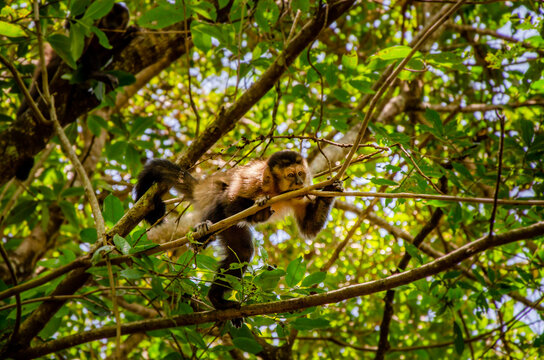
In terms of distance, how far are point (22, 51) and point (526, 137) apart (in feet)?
16.5

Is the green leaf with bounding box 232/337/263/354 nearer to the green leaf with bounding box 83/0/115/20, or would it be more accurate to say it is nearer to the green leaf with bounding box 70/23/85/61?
the green leaf with bounding box 70/23/85/61

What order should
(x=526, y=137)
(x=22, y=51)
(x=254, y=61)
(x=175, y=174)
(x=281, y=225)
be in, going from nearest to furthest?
(x=175, y=174) → (x=526, y=137) → (x=254, y=61) → (x=22, y=51) → (x=281, y=225)

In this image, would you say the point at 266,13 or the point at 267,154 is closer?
the point at 266,13

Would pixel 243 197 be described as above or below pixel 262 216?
above

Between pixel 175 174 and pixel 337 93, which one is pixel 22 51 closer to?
pixel 175 174

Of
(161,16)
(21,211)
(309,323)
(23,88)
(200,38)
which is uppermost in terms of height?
(200,38)

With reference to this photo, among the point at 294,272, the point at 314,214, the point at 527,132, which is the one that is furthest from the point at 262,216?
the point at 527,132

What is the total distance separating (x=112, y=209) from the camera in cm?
329

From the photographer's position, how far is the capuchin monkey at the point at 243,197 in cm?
429

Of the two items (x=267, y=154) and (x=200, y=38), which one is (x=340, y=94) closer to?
(x=200, y=38)

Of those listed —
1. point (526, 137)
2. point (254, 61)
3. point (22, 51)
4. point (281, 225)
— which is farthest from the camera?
point (281, 225)

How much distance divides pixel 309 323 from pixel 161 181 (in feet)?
5.44

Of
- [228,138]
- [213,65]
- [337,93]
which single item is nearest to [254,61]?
[337,93]

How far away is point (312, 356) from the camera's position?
7.52 metres
